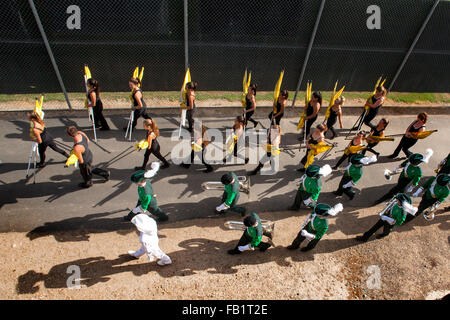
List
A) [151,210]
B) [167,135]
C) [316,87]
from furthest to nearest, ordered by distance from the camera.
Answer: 1. [316,87]
2. [167,135]
3. [151,210]

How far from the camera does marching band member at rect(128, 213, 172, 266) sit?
5.23 meters

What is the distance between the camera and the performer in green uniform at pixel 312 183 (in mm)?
6180

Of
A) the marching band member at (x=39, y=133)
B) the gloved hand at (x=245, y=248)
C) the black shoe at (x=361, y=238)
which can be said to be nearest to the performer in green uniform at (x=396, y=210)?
the black shoe at (x=361, y=238)

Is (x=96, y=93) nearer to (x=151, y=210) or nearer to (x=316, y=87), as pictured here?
(x=151, y=210)

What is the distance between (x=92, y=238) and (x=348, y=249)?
5.77 metres

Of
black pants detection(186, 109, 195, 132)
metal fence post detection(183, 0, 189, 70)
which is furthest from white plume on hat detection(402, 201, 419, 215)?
metal fence post detection(183, 0, 189, 70)

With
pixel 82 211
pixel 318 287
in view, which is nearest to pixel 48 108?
pixel 82 211

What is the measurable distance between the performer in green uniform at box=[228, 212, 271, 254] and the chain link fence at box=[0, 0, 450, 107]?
6.66m

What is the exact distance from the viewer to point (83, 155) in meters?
6.89

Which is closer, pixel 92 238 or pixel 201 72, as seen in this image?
pixel 92 238

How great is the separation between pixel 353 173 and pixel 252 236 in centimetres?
310

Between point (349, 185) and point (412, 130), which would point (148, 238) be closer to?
point (349, 185)

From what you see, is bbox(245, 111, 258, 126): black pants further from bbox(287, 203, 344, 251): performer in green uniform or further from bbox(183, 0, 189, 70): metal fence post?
bbox(287, 203, 344, 251): performer in green uniform
